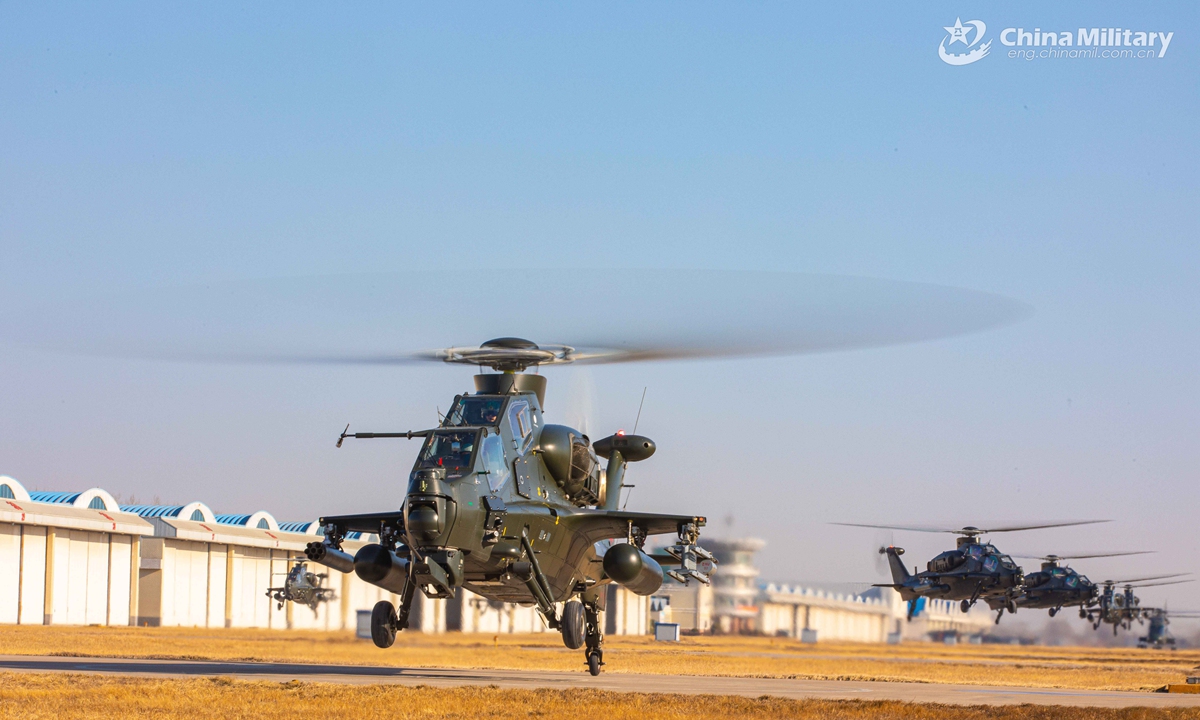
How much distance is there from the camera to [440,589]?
75.0 ft

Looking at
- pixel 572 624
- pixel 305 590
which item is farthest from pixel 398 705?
pixel 305 590

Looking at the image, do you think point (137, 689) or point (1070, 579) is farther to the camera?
point (1070, 579)

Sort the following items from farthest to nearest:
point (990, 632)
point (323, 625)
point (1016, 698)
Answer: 1. point (990, 632)
2. point (323, 625)
3. point (1016, 698)

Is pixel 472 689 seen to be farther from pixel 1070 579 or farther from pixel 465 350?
pixel 1070 579

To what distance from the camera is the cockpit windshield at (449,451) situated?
23078mm

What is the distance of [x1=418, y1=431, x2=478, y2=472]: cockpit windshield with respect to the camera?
23078 millimetres

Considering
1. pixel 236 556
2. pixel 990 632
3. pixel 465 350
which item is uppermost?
pixel 465 350

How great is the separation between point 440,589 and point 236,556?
5584 centimetres

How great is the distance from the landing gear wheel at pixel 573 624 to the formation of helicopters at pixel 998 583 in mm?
28291

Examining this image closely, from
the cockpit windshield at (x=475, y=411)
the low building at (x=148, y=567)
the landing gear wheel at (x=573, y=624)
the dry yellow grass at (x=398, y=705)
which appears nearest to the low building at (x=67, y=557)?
the low building at (x=148, y=567)

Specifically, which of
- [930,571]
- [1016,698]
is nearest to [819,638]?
[930,571]

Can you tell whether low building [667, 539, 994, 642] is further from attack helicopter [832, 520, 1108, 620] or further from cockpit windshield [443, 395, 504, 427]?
A: cockpit windshield [443, 395, 504, 427]

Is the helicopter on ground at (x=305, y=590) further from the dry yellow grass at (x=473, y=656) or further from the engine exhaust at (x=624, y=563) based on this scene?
the engine exhaust at (x=624, y=563)

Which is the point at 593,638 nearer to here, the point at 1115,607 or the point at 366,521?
the point at 366,521
